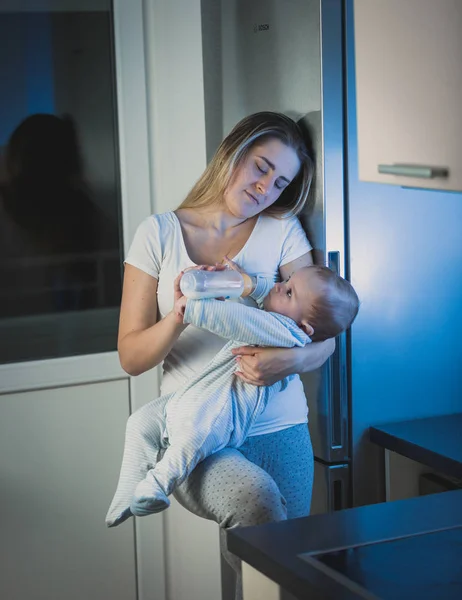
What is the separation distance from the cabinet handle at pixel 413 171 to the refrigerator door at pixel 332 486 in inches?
42.1

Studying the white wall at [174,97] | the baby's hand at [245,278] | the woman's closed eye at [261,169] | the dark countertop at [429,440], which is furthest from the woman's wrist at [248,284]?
the white wall at [174,97]

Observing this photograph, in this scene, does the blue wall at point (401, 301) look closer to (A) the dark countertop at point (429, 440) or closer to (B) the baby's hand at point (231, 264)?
(A) the dark countertop at point (429, 440)

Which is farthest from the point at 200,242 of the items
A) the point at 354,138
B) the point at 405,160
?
the point at 405,160

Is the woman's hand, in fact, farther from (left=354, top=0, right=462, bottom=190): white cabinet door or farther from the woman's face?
(left=354, top=0, right=462, bottom=190): white cabinet door

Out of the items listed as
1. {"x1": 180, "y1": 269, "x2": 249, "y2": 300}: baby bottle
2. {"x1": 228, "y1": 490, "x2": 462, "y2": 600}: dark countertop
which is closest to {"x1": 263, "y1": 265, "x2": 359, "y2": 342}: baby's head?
{"x1": 180, "y1": 269, "x2": 249, "y2": 300}: baby bottle

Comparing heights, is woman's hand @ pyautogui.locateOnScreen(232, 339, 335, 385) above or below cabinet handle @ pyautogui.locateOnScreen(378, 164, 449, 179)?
below

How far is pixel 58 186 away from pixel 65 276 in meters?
0.31

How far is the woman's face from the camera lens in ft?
7.09

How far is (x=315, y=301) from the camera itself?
1974 mm

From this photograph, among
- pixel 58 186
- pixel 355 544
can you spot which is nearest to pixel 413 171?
pixel 355 544

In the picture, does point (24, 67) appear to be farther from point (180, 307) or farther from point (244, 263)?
point (180, 307)

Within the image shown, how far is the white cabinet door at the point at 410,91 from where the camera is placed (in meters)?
1.34

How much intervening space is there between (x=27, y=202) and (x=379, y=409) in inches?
52.9

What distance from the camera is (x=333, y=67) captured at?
220cm
